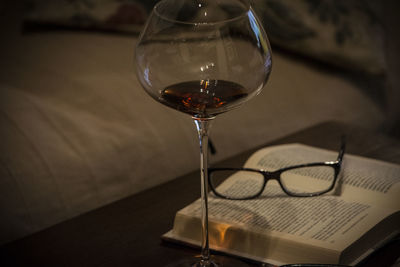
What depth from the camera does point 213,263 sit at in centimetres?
59

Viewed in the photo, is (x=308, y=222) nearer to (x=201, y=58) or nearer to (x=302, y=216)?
(x=302, y=216)

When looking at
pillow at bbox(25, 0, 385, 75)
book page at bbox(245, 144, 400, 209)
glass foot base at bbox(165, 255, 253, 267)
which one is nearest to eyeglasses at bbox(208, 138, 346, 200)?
book page at bbox(245, 144, 400, 209)

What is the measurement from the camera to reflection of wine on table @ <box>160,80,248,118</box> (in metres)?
0.54

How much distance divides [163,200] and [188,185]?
5 centimetres

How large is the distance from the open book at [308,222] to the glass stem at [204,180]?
0.03 m

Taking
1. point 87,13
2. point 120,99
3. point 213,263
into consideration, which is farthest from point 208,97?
point 87,13

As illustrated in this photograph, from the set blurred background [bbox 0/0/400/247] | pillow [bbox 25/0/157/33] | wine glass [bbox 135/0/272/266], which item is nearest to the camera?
wine glass [bbox 135/0/272/266]

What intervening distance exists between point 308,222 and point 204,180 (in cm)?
13

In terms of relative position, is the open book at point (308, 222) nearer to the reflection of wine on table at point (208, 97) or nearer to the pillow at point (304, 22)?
the reflection of wine on table at point (208, 97)

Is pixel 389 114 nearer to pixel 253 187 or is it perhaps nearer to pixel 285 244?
pixel 253 187

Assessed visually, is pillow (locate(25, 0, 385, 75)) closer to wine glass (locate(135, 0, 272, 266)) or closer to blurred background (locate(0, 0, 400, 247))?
blurred background (locate(0, 0, 400, 247))

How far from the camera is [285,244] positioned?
582mm

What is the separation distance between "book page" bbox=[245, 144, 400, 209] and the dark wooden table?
8cm

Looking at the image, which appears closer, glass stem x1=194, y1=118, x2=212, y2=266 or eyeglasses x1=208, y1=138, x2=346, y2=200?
glass stem x1=194, y1=118, x2=212, y2=266
